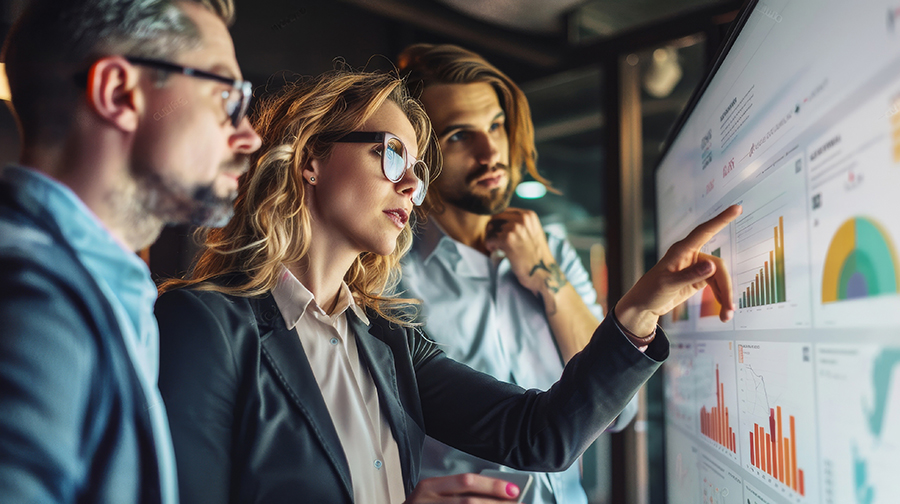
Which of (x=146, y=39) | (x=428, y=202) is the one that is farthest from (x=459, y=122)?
(x=146, y=39)

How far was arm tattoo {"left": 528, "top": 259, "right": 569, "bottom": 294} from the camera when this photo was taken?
1.61 meters

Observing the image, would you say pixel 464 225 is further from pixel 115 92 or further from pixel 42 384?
pixel 42 384

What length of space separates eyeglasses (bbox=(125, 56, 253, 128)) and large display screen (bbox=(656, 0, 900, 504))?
2.52 ft

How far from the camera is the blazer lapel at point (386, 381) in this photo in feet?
3.57

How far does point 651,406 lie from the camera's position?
6.98 ft

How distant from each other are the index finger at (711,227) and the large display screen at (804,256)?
0.13 feet

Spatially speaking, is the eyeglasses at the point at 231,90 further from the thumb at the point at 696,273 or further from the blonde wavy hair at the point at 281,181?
the thumb at the point at 696,273

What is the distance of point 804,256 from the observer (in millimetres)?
735

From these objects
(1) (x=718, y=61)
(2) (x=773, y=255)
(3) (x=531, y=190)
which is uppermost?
(1) (x=718, y=61)

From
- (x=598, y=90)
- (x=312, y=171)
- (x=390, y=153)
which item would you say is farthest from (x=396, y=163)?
(x=598, y=90)

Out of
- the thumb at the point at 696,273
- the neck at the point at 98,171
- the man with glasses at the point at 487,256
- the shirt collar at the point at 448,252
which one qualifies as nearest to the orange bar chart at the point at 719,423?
the thumb at the point at 696,273

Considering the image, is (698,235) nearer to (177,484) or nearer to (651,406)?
(177,484)

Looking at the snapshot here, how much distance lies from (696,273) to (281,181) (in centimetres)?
78

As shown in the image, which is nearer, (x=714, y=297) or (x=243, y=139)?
(x=243, y=139)
